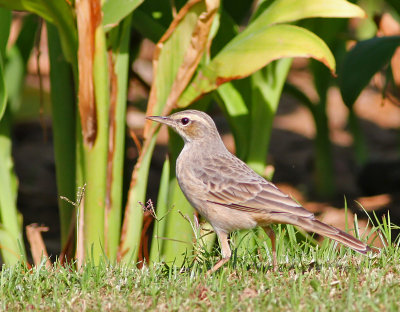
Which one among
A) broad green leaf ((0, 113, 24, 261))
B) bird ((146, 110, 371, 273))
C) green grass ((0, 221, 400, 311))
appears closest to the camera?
green grass ((0, 221, 400, 311))

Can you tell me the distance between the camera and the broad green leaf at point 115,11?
16.5 feet

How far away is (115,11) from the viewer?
5.10m

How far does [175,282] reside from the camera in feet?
13.3

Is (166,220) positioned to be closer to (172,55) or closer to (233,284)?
(172,55)

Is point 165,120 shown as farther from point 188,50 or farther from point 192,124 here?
point 188,50

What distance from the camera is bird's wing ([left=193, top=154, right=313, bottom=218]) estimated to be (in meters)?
4.22

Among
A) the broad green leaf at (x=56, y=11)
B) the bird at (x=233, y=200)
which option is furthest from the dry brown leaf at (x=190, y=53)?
the bird at (x=233, y=200)

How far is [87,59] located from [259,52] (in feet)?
3.88

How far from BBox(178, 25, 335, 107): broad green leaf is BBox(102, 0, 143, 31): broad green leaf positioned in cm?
68

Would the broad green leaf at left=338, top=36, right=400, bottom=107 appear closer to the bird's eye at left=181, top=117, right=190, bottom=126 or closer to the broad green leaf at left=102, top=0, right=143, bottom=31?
the bird's eye at left=181, top=117, right=190, bottom=126

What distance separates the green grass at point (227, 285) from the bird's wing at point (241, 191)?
343 millimetres

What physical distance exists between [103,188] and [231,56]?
1339 millimetres

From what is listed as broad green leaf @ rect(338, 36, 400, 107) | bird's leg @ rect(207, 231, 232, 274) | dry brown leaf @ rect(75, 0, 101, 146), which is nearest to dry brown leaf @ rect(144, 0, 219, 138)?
dry brown leaf @ rect(75, 0, 101, 146)

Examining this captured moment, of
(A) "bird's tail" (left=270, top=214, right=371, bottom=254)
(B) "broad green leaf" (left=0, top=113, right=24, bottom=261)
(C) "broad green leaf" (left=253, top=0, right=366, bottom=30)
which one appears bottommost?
(B) "broad green leaf" (left=0, top=113, right=24, bottom=261)
